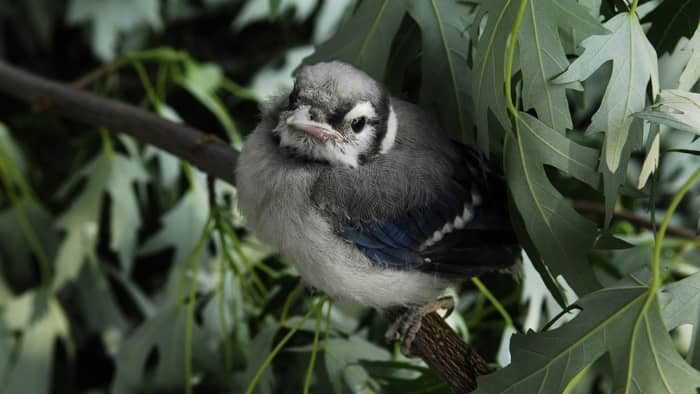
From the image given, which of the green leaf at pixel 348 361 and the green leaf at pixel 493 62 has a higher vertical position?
the green leaf at pixel 493 62

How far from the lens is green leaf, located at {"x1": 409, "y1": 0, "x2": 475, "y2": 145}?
0.93 m

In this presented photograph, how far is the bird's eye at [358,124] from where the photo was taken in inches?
36.7

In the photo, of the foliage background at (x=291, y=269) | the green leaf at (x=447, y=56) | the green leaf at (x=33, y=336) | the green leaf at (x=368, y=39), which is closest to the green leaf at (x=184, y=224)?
the foliage background at (x=291, y=269)

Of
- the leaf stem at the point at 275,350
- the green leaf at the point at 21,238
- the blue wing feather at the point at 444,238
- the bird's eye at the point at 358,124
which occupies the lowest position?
the green leaf at the point at 21,238

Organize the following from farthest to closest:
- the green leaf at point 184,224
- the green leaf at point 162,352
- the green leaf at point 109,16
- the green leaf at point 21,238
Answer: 1. the green leaf at point 109,16
2. the green leaf at point 21,238
3. the green leaf at point 184,224
4. the green leaf at point 162,352

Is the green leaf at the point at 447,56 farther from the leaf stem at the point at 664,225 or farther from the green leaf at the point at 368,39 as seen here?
the leaf stem at the point at 664,225

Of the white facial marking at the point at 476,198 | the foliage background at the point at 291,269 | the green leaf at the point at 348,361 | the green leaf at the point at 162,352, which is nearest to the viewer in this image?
the foliage background at the point at 291,269

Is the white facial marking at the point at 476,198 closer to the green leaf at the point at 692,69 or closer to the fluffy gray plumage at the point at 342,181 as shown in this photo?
the fluffy gray plumage at the point at 342,181

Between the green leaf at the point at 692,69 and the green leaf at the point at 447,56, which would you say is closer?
the green leaf at the point at 692,69

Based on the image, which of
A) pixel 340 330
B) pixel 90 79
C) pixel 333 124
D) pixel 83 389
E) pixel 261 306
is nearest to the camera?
pixel 333 124

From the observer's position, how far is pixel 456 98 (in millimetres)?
939

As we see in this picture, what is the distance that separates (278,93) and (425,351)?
0.37 metres

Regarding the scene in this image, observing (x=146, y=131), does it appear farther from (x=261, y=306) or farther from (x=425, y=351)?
(x=425, y=351)

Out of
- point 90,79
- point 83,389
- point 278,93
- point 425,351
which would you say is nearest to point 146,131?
point 278,93
